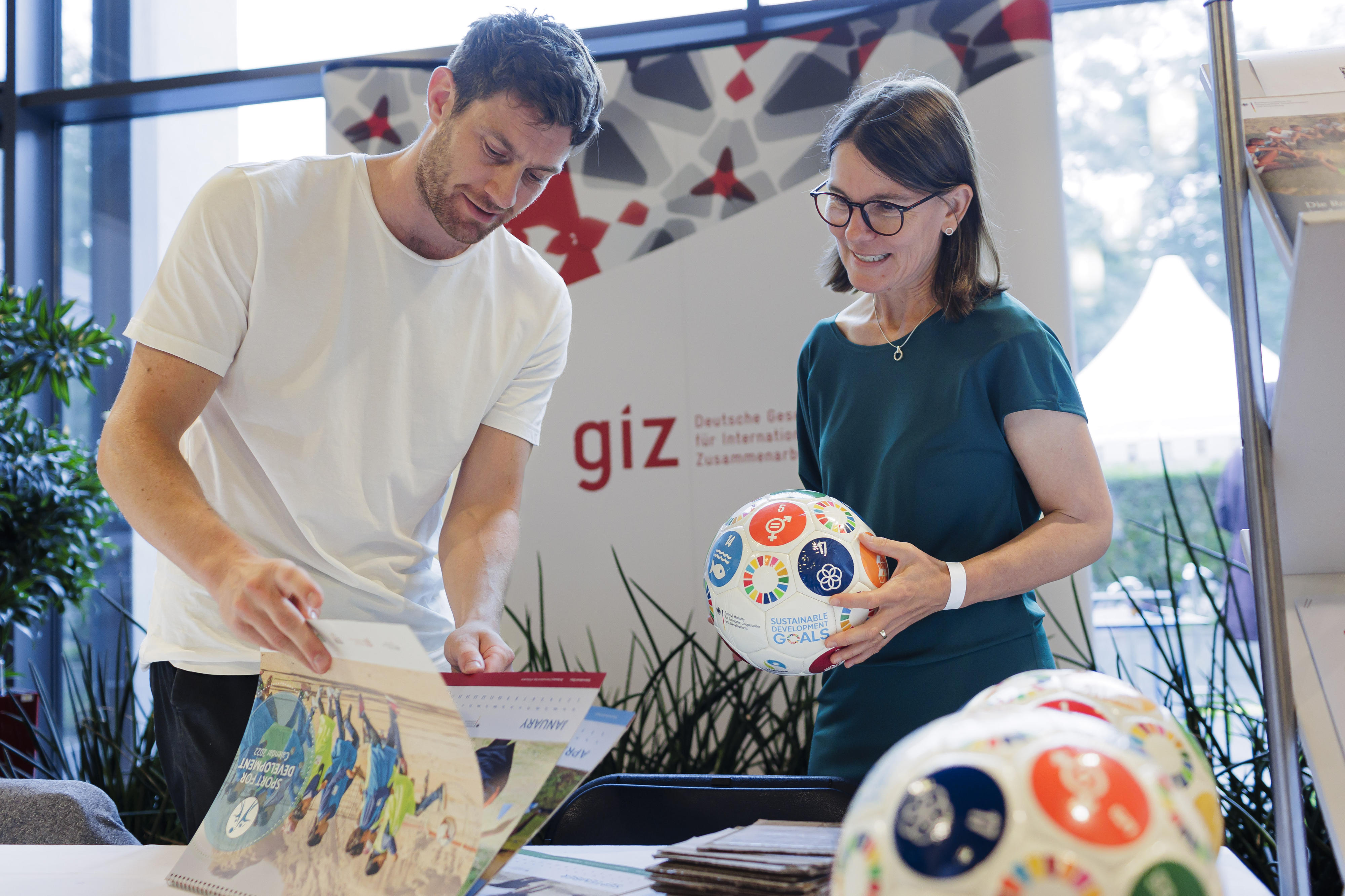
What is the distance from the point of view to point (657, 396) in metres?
3.11

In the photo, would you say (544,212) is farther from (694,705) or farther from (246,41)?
(246,41)

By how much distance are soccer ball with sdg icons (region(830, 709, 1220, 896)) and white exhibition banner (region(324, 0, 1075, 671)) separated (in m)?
2.38

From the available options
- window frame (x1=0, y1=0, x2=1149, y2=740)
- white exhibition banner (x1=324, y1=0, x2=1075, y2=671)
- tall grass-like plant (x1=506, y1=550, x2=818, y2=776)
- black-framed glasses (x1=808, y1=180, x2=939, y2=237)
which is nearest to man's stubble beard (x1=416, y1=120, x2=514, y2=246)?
black-framed glasses (x1=808, y1=180, x2=939, y2=237)

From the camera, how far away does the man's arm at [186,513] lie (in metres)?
0.98

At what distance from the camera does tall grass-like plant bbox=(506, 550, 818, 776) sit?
268cm

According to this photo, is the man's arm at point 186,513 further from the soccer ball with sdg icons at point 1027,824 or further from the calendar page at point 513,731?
the soccer ball with sdg icons at point 1027,824

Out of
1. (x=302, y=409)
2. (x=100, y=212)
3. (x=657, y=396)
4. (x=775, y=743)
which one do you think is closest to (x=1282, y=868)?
(x=302, y=409)

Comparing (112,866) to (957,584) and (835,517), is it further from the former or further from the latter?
(957,584)

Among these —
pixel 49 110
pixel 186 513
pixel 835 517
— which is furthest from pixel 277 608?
pixel 49 110

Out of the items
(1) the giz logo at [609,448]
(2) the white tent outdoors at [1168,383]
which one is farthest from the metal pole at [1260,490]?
(2) the white tent outdoors at [1168,383]

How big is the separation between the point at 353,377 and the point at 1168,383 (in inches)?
114

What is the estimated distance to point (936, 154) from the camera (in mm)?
1445

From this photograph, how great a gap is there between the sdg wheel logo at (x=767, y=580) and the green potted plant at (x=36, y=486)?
8.81ft

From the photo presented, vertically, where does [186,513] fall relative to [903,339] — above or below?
below
